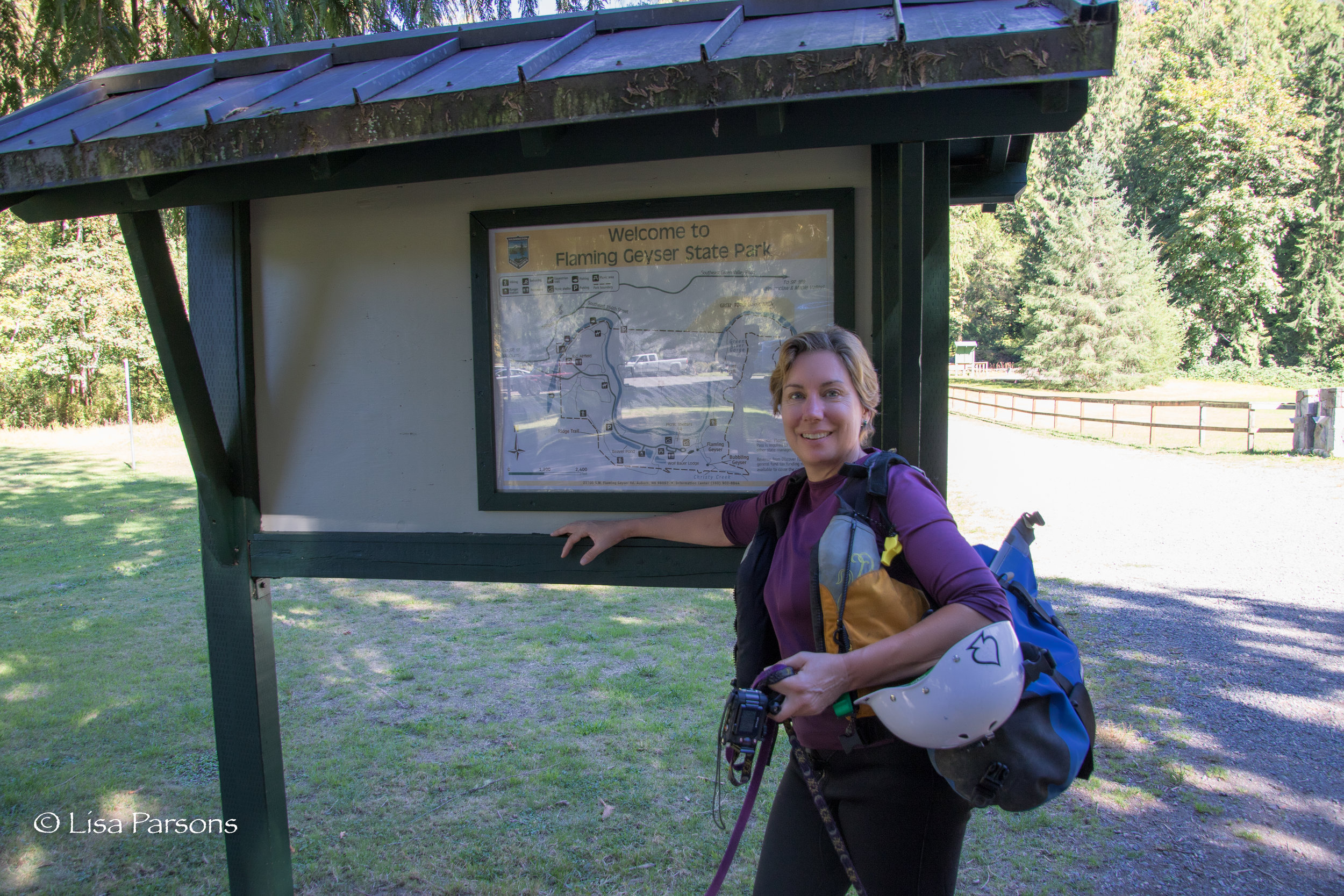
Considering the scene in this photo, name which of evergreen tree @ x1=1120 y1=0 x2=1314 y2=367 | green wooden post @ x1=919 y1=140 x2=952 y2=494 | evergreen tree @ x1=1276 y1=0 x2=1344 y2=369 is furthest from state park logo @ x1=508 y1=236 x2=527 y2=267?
evergreen tree @ x1=1276 y1=0 x2=1344 y2=369

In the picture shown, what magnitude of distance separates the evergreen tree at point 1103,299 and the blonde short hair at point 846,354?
39.2m

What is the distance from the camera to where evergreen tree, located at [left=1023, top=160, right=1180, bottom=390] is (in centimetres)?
3656

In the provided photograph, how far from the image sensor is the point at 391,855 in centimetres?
354

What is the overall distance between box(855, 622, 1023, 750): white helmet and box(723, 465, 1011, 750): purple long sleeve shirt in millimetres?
65

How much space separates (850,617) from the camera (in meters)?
1.69

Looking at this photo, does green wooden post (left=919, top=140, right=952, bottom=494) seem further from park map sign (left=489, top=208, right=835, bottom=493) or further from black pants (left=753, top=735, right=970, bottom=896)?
black pants (left=753, top=735, right=970, bottom=896)

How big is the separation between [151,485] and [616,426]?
44.6 ft

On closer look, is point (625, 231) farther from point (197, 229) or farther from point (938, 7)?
point (197, 229)

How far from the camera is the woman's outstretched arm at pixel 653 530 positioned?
97.3 inches

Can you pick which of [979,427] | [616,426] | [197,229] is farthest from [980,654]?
[979,427]

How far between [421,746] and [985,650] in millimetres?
3811

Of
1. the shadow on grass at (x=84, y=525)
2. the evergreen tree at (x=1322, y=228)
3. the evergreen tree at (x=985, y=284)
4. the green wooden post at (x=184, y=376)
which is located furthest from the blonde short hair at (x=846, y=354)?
the evergreen tree at (x=985, y=284)

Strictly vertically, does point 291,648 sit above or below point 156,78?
below

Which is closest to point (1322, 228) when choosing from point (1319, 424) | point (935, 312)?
point (1319, 424)
